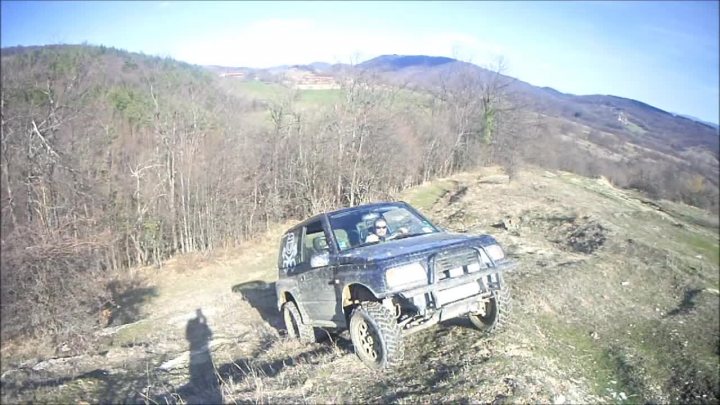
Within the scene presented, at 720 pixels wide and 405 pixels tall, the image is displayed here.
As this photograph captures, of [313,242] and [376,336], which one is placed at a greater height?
[313,242]

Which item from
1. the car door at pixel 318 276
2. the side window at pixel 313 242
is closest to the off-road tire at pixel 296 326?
the car door at pixel 318 276

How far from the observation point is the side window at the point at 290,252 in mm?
7199

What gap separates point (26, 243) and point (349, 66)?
2677 centimetres

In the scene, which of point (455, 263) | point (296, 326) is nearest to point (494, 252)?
point (455, 263)

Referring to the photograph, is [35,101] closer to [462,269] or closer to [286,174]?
[286,174]

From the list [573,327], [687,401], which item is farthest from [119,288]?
[687,401]

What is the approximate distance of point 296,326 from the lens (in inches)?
302

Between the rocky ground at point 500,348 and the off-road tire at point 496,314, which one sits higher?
the off-road tire at point 496,314

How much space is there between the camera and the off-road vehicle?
4996 mm

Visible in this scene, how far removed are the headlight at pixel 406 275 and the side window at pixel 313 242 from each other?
61.4 inches

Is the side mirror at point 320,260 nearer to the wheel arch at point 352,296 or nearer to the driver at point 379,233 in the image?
the wheel arch at point 352,296

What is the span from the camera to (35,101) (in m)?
18.4

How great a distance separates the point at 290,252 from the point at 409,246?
2.64m

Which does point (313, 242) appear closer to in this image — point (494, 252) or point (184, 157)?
point (494, 252)
